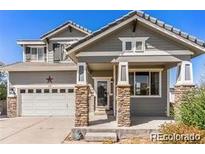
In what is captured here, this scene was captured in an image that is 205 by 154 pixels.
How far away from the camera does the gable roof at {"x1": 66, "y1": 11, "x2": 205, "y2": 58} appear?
13211 mm

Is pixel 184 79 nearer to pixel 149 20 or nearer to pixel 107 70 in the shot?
pixel 149 20

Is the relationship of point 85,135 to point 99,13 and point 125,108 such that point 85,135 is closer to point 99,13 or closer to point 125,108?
point 125,108

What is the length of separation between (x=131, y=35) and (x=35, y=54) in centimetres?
1319

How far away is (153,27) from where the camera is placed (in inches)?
526

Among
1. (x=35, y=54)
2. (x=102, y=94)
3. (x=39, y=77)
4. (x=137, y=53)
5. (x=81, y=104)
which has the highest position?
(x=35, y=54)

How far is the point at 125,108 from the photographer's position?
13.1 metres

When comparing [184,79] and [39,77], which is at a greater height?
[39,77]

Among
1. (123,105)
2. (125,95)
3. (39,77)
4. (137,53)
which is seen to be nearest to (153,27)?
(137,53)

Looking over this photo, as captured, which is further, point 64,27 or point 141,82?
point 64,27

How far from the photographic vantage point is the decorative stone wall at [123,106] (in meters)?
13.1

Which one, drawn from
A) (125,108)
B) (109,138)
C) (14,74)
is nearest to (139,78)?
(125,108)

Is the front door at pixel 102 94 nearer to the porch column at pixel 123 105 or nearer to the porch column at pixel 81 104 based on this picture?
the porch column at pixel 81 104

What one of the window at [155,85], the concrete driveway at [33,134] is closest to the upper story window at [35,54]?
the concrete driveway at [33,134]

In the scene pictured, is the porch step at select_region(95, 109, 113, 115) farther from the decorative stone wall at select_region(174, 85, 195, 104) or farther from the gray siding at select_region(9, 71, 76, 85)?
the decorative stone wall at select_region(174, 85, 195, 104)
